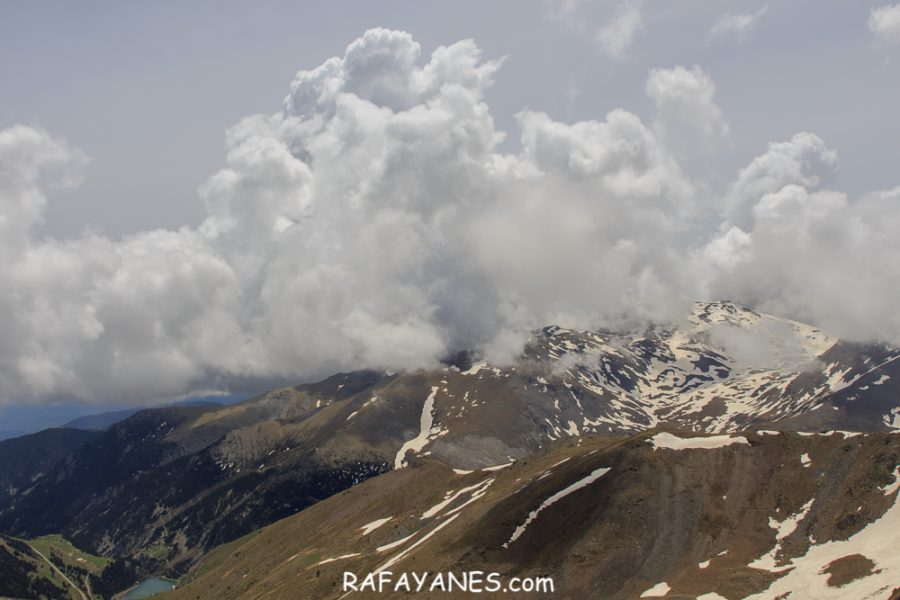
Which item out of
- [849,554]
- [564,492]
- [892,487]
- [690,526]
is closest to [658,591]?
[690,526]

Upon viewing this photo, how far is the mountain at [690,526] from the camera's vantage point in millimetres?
102250

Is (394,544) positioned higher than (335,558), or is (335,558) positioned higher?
(394,544)

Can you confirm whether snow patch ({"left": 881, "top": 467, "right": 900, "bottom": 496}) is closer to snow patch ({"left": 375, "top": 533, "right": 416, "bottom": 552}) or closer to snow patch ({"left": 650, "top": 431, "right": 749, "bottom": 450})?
snow patch ({"left": 650, "top": 431, "right": 749, "bottom": 450})

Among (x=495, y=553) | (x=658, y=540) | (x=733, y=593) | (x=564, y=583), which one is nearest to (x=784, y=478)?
(x=658, y=540)

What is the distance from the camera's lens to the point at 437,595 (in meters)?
123

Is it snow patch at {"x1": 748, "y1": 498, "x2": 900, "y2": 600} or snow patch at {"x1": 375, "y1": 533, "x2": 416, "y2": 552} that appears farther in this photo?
snow patch at {"x1": 375, "y1": 533, "x2": 416, "y2": 552}

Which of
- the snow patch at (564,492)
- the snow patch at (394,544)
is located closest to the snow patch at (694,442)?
the snow patch at (564,492)

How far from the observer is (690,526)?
123312 mm

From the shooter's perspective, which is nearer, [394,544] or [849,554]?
[849,554]

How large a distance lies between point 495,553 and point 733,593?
151 feet

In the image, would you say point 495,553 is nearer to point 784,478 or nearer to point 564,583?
point 564,583

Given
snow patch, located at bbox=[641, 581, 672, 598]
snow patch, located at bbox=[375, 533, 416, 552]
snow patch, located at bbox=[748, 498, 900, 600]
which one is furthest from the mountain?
snow patch, located at bbox=[375, 533, 416, 552]

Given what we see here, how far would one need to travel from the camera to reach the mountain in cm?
10225

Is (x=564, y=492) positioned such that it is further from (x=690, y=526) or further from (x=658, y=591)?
(x=658, y=591)
